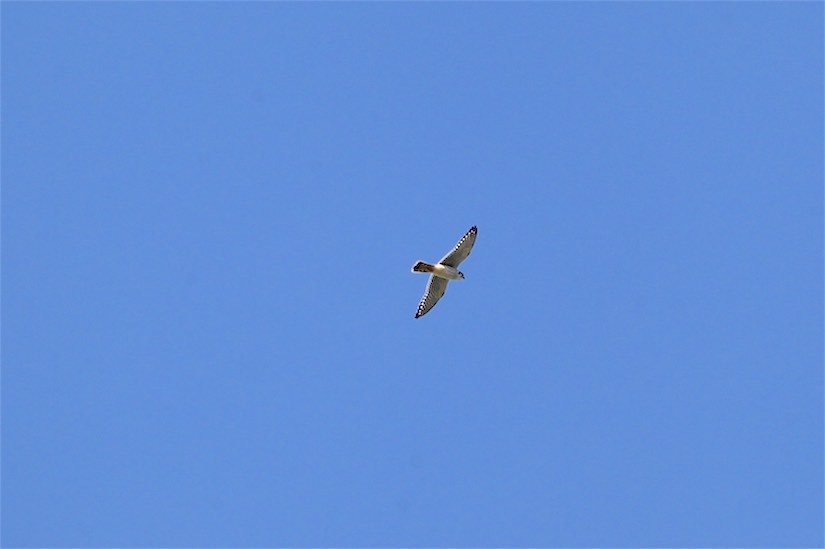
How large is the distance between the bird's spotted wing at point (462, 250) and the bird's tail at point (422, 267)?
0.44 m

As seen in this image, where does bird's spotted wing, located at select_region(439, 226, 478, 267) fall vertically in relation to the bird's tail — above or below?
above

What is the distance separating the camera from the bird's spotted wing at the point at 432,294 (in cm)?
4953

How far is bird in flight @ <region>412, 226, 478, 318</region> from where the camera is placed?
159 feet

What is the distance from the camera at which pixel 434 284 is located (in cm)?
4956

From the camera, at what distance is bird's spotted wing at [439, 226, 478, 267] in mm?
48594

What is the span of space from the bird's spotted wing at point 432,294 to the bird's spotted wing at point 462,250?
780 millimetres

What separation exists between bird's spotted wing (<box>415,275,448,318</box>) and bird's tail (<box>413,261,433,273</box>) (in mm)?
812

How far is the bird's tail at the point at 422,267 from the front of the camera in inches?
1911

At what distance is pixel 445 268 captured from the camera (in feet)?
160

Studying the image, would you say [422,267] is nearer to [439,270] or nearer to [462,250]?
[439,270]

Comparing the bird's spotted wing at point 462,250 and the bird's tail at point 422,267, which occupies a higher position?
the bird's spotted wing at point 462,250

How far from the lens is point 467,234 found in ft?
159

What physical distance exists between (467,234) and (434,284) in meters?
1.99

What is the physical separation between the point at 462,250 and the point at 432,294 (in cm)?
183
